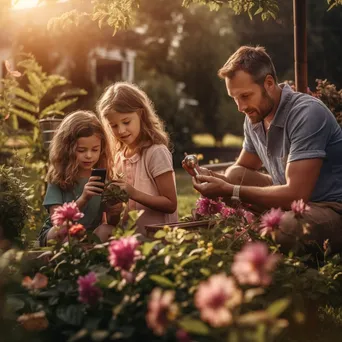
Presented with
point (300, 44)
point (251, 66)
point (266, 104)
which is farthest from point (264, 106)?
point (300, 44)

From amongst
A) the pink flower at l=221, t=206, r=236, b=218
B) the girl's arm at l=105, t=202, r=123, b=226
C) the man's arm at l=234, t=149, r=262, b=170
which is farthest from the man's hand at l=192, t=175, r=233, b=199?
the man's arm at l=234, t=149, r=262, b=170

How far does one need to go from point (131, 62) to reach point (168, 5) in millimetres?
4879

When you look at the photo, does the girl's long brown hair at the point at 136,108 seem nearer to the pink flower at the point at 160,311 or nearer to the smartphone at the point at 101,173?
the smartphone at the point at 101,173

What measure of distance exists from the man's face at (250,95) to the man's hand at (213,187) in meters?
0.54

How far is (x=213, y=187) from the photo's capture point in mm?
3992

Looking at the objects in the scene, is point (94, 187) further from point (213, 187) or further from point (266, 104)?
point (266, 104)

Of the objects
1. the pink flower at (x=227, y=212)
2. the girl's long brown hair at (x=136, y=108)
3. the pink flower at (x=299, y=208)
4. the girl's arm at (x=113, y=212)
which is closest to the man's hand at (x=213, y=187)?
the pink flower at (x=227, y=212)

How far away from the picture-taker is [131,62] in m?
27.9

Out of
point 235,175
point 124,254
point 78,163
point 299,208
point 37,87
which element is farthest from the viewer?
point 37,87

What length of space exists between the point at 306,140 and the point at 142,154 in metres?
1.12

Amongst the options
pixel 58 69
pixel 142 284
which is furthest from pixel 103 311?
pixel 58 69

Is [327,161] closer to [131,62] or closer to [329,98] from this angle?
[329,98]

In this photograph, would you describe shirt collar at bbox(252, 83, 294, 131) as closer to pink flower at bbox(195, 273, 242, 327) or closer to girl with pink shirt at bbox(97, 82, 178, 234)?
girl with pink shirt at bbox(97, 82, 178, 234)

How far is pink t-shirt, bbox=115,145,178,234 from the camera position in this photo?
14.6ft
